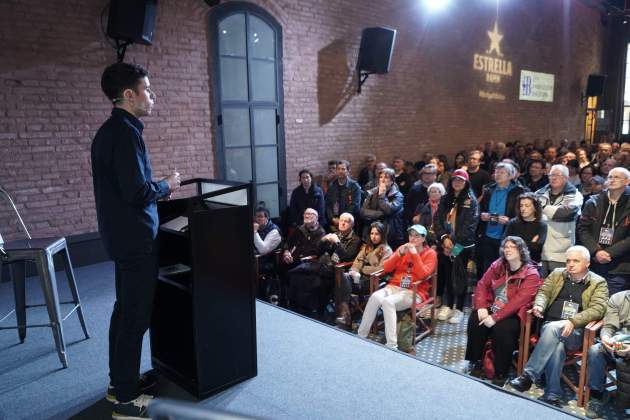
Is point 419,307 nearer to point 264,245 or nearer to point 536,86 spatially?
point 264,245

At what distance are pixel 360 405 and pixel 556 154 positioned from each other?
30.7 ft

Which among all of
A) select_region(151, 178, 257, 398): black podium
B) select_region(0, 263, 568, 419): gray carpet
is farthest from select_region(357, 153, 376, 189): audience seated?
select_region(151, 178, 257, 398): black podium

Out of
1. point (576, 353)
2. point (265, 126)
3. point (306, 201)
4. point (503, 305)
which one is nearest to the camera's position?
point (576, 353)

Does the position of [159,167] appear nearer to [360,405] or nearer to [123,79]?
[123,79]

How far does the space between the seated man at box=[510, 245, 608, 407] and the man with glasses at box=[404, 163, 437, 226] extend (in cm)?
235

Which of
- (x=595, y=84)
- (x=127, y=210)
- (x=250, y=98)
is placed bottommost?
(x=127, y=210)

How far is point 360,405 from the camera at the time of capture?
248 centimetres

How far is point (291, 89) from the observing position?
6.98 metres

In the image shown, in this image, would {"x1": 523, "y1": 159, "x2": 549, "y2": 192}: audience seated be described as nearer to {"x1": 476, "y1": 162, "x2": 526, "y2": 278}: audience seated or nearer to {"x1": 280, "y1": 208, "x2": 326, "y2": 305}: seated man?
{"x1": 476, "y1": 162, "x2": 526, "y2": 278}: audience seated

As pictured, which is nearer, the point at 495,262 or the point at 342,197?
the point at 495,262

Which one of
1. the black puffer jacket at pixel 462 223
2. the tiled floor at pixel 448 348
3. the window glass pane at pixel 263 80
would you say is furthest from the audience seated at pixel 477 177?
the window glass pane at pixel 263 80

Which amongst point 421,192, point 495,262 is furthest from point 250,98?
point 495,262

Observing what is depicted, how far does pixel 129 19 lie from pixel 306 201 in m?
2.83

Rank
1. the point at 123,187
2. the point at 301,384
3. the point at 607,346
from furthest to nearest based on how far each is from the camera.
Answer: the point at 607,346, the point at 301,384, the point at 123,187
